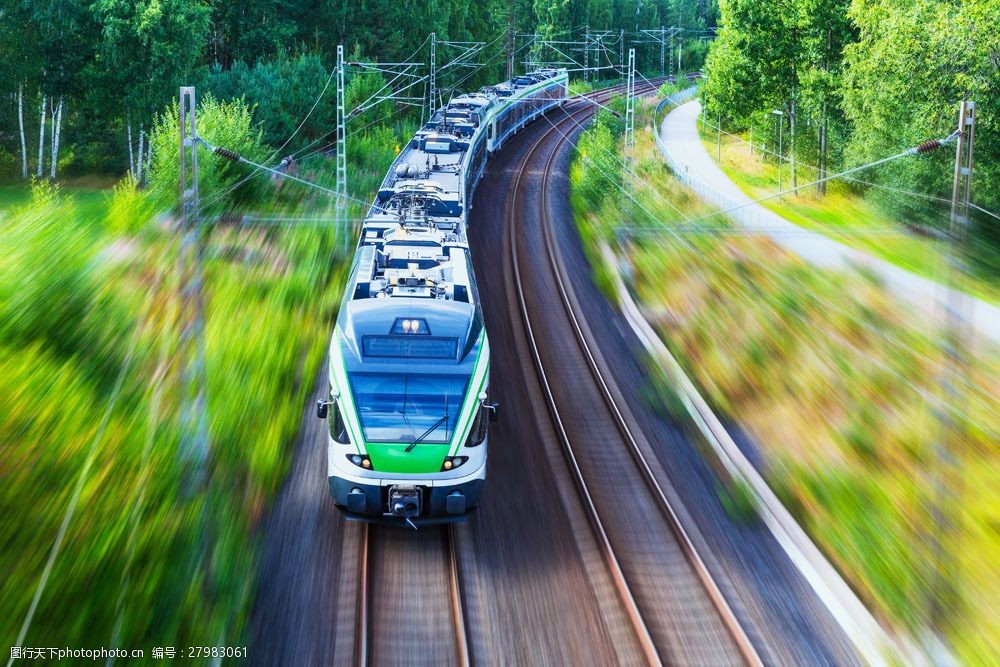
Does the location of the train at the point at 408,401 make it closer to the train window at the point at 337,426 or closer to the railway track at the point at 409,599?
the train window at the point at 337,426

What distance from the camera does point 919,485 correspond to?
653 inches

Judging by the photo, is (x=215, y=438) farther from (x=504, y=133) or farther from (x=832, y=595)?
(x=504, y=133)

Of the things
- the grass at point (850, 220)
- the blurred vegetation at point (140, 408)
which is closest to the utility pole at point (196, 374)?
the blurred vegetation at point (140, 408)

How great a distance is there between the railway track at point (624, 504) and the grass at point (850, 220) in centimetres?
1027

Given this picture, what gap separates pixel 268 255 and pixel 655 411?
42.1 feet

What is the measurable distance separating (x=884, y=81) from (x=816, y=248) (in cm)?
675

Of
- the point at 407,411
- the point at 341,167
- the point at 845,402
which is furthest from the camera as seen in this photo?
the point at 341,167

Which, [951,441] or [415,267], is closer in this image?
[951,441]

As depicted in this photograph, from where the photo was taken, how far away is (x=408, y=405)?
48.2ft

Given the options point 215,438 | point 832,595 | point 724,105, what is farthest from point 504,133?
point 832,595

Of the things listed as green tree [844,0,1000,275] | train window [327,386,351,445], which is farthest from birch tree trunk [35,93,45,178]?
train window [327,386,351,445]

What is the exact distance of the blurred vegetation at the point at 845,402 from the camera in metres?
14.2

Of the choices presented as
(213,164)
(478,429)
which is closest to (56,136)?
(213,164)

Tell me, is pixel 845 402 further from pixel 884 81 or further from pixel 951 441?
pixel 884 81
